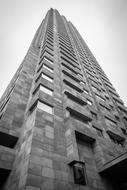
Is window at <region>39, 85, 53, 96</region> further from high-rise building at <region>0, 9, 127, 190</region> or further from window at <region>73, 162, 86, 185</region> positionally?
window at <region>73, 162, 86, 185</region>

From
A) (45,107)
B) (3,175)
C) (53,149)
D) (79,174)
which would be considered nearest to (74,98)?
(45,107)

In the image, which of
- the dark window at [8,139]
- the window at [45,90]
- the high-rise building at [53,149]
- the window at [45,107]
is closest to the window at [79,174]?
the high-rise building at [53,149]

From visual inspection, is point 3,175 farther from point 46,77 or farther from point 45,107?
point 46,77

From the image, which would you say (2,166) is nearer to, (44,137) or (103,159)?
(44,137)

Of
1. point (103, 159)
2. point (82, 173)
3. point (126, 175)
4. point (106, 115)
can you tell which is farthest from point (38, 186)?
point (106, 115)

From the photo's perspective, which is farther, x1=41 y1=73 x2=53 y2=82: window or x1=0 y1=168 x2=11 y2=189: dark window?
x1=41 y1=73 x2=53 y2=82: window

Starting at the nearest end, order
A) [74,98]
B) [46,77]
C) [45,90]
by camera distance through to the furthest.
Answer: [45,90] < [46,77] < [74,98]

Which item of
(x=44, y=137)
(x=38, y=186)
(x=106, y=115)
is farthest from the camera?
(x=106, y=115)

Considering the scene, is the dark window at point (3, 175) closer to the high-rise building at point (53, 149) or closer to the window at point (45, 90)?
the high-rise building at point (53, 149)

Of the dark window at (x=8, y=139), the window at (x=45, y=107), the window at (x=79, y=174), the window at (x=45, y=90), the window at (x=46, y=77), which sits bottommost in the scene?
the window at (x=79, y=174)

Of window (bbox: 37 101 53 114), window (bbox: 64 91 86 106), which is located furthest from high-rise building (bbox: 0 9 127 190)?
window (bbox: 64 91 86 106)

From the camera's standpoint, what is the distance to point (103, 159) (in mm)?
11148

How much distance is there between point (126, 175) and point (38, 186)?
7.19 m

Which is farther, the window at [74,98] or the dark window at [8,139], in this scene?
the window at [74,98]
